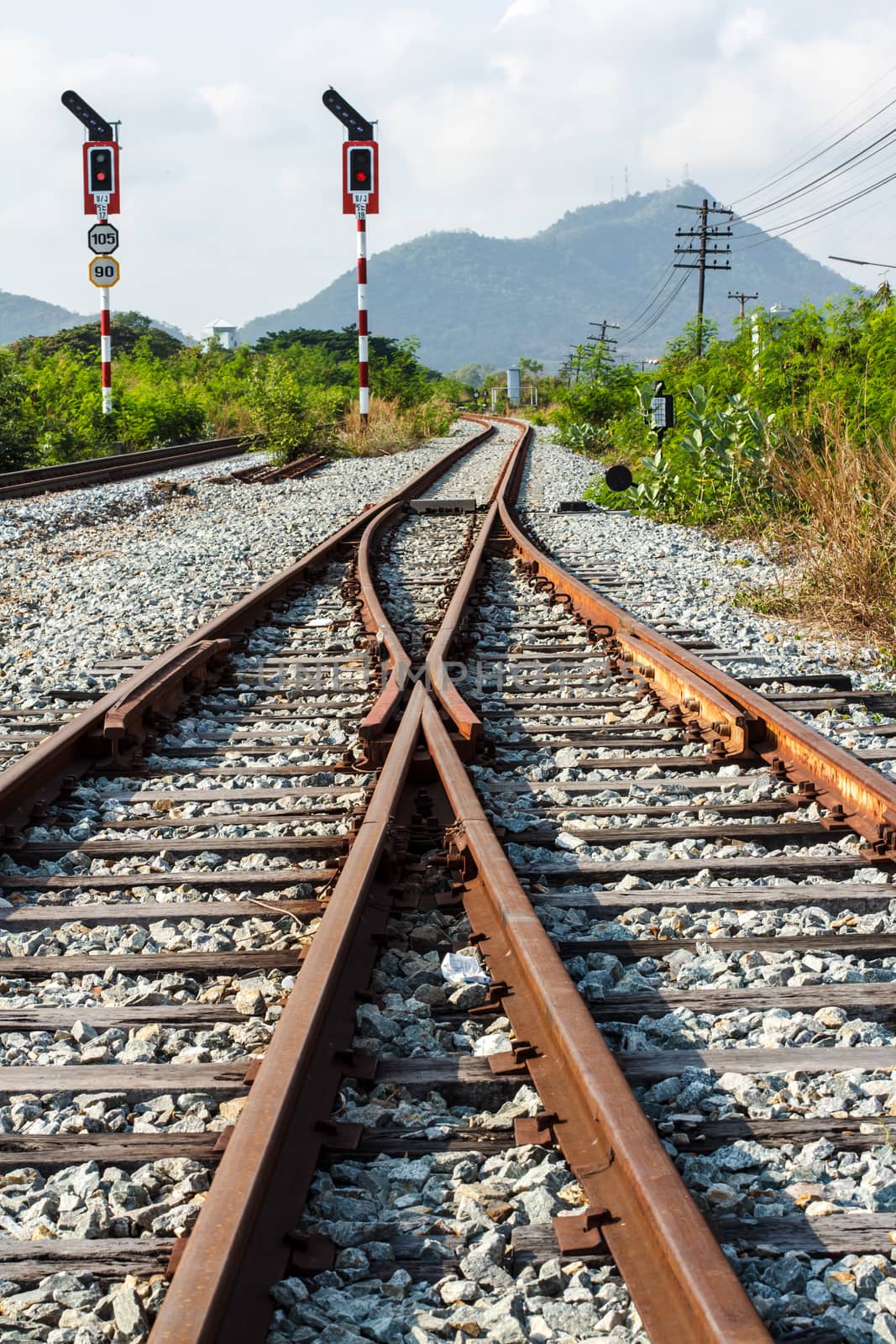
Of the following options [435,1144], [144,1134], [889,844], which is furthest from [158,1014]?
[889,844]

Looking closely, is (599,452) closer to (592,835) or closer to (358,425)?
(358,425)

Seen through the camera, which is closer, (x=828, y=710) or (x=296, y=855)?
(x=296, y=855)

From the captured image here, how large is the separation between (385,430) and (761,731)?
2128cm

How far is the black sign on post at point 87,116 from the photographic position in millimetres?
25797

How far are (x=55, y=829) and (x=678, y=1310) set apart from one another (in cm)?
277

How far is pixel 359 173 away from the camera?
84.9 feet

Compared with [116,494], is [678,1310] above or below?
below

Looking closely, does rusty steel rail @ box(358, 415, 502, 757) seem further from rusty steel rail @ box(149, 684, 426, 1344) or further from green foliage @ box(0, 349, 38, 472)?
green foliage @ box(0, 349, 38, 472)

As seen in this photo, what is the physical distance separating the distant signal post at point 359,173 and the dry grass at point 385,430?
0.53 meters

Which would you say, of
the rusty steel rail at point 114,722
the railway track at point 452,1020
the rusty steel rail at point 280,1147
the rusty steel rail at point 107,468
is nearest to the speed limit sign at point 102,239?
the rusty steel rail at point 107,468

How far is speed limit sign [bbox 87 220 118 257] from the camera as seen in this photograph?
25.7 meters

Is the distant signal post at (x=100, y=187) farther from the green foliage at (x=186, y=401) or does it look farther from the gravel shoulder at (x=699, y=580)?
the gravel shoulder at (x=699, y=580)

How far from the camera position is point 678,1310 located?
5.15ft

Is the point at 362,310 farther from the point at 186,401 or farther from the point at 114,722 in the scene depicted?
the point at 114,722
